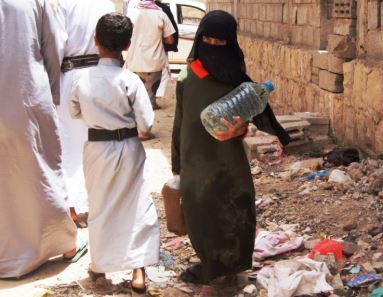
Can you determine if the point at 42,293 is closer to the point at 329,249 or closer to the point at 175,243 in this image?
the point at 175,243

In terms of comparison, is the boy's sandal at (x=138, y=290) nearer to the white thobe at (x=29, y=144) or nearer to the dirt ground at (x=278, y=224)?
the dirt ground at (x=278, y=224)

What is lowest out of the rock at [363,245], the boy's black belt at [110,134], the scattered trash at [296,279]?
the rock at [363,245]

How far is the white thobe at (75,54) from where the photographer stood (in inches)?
193

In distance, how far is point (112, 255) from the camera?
3.91 m

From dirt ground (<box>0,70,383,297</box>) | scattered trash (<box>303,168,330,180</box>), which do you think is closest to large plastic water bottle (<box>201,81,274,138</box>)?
dirt ground (<box>0,70,383,297</box>)

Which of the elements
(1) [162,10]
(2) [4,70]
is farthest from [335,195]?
(1) [162,10]

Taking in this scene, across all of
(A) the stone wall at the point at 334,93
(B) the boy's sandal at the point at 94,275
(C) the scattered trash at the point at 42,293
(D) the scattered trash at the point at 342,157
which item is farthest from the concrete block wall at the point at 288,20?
(C) the scattered trash at the point at 42,293

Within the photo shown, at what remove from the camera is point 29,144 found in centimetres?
422

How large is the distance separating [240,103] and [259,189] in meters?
2.38

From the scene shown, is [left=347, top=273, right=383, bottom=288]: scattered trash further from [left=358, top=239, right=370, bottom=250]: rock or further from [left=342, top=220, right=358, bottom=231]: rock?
[left=342, top=220, right=358, bottom=231]: rock

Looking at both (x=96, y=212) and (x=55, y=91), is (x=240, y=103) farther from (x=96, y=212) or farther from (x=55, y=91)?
(x=55, y=91)

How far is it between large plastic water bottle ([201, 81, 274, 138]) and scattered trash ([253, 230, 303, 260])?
1113mm

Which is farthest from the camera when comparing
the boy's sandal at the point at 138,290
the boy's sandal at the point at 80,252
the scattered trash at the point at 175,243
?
the scattered trash at the point at 175,243

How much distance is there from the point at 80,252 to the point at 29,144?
0.87 meters
